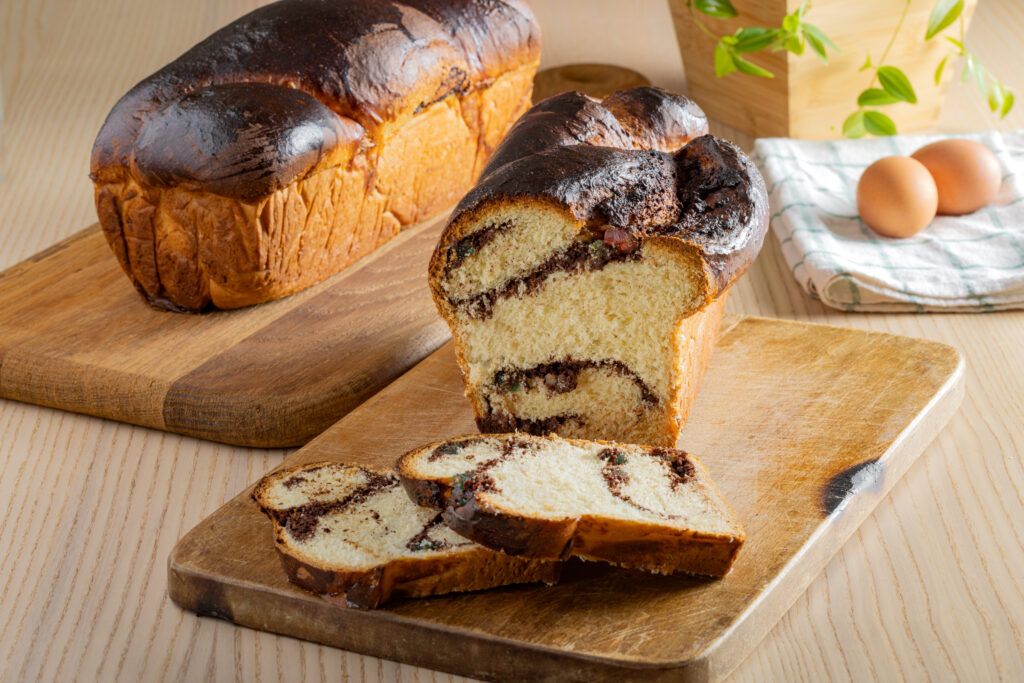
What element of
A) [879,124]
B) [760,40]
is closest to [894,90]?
[879,124]

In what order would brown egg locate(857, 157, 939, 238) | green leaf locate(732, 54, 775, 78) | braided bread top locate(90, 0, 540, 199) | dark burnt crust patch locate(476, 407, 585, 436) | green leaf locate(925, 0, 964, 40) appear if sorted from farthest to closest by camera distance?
green leaf locate(732, 54, 775, 78), green leaf locate(925, 0, 964, 40), brown egg locate(857, 157, 939, 238), braided bread top locate(90, 0, 540, 199), dark burnt crust patch locate(476, 407, 585, 436)

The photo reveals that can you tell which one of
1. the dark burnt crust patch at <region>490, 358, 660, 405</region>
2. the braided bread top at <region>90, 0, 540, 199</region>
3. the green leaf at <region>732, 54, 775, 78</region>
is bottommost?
the green leaf at <region>732, 54, 775, 78</region>

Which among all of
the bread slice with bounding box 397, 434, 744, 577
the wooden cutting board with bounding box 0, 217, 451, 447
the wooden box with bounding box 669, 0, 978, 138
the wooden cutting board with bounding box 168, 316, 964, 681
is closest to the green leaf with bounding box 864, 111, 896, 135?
the wooden box with bounding box 669, 0, 978, 138

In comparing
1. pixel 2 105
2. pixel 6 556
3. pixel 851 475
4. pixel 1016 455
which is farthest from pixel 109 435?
pixel 2 105

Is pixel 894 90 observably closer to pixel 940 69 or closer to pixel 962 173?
pixel 940 69

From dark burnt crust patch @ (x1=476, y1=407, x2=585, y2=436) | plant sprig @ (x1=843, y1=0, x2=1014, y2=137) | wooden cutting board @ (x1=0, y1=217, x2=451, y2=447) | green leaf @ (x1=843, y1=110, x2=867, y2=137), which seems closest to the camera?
dark burnt crust patch @ (x1=476, y1=407, x2=585, y2=436)

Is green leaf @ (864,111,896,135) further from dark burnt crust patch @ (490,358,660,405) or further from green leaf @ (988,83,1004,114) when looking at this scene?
dark burnt crust patch @ (490,358,660,405)
